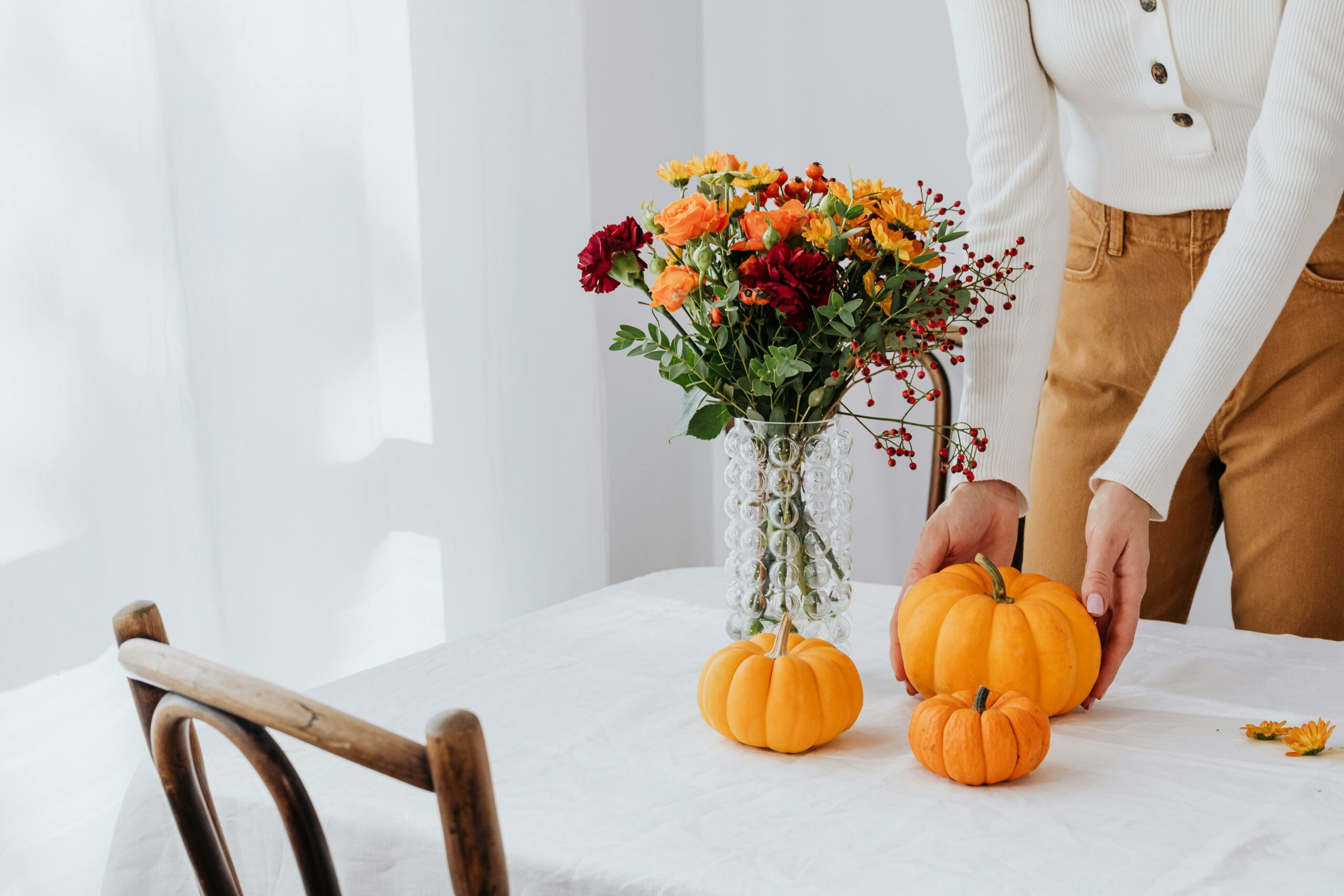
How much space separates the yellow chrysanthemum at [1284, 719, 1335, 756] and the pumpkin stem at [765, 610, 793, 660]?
1.16 feet

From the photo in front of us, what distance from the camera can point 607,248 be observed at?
0.93m

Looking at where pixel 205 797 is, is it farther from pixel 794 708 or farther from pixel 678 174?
pixel 678 174

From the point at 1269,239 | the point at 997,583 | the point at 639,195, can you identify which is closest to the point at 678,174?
Answer: the point at 997,583

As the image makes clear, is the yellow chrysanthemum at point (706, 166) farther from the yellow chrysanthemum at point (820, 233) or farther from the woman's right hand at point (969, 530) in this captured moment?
the woman's right hand at point (969, 530)

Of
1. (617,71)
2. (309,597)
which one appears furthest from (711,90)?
(309,597)

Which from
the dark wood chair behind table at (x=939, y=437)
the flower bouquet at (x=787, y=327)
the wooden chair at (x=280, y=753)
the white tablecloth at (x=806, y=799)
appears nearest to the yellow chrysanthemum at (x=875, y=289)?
the flower bouquet at (x=787, y=327)

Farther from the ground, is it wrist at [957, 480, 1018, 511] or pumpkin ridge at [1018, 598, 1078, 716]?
wrist at [957, 480, 1018, 511]

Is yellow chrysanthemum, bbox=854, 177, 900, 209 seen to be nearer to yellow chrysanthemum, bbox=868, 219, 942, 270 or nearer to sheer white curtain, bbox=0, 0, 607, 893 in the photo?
yellow chrysanthemum, bbox=868, 219, 942, 270

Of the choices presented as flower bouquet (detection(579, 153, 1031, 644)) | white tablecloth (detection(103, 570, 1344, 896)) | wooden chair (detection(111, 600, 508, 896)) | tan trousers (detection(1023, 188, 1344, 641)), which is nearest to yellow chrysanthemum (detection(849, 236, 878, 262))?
flower bouquet (detection(579, 153, 1031, 644))

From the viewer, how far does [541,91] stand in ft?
7.22

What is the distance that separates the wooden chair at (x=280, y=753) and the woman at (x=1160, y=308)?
514 mm

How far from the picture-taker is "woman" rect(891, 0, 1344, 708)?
3.45 ft

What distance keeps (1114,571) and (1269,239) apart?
0.36 metres

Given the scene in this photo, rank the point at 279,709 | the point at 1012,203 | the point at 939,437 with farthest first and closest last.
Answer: the point at 939,437 → the point at 1012,203 → the point at 279,709
